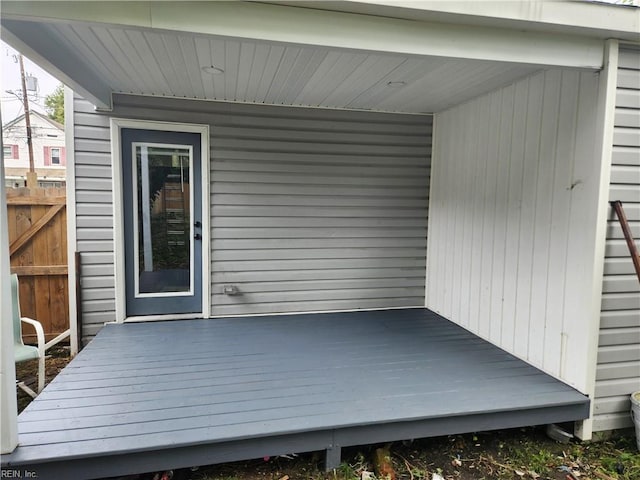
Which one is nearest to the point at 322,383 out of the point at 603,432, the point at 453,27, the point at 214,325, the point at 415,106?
the point at 214,325

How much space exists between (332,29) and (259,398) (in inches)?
84.7

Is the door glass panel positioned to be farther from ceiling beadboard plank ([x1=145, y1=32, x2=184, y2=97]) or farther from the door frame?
ceiling beadboard plank ([x1=145, y1=32, x2=184, y2=97])

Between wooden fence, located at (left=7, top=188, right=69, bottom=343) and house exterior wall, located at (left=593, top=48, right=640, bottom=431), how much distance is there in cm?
469

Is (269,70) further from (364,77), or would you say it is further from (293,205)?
(293,205)

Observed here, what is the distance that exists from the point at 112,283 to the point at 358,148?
2.90 m

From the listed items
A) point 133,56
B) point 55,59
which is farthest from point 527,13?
A: point 55,59

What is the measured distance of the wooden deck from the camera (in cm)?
186

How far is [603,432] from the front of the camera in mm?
2438

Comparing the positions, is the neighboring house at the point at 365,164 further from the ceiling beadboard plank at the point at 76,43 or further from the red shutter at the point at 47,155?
the red shutter at the point at 47,155

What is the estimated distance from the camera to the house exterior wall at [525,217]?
93.9 inches

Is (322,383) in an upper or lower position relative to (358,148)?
lower

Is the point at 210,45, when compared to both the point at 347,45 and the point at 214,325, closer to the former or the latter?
the point at 347,45

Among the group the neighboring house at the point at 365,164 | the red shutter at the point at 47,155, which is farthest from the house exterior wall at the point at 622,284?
the red shutter at the point at 47,155

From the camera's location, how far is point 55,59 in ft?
7.84
